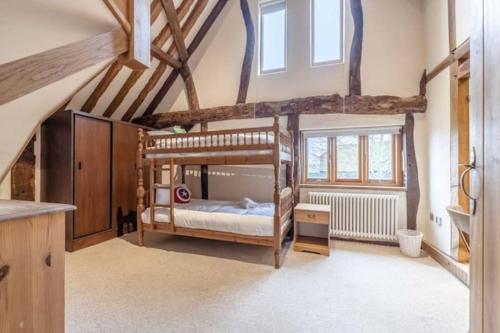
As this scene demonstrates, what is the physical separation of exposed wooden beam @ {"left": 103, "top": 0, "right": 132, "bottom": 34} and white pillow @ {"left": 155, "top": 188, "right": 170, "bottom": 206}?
2088 millimetres

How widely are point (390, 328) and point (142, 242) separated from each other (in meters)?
3.02

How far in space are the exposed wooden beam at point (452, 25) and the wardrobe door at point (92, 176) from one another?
4566 millimetres

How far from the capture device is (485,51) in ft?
3.40

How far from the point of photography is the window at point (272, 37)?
396 centimetres

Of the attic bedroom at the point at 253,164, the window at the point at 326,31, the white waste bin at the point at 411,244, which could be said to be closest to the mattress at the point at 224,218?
the attic bedroom at the point at 253,164

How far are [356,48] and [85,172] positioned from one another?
4270mm

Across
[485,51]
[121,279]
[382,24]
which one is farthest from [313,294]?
[382,24]

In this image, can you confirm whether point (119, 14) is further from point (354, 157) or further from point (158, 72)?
point (354, 157)

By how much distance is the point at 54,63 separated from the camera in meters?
1.21

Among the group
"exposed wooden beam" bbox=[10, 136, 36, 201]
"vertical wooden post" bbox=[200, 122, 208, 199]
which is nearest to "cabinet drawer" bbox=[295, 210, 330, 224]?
"vertical wooden post" bbox=[200, 122, 208, 199]

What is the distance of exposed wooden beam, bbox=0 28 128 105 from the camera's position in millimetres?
1040

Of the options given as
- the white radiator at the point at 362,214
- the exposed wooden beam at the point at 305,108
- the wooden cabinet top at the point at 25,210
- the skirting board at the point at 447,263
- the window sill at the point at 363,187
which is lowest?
the skirting board at the point at 447,263

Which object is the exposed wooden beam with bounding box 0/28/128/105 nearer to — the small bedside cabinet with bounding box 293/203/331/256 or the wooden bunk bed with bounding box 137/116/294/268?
the wooden bunk bed with bounding box 137/116/294/268

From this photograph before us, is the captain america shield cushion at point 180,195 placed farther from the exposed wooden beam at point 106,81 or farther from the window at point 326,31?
the window at point 326,31
